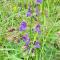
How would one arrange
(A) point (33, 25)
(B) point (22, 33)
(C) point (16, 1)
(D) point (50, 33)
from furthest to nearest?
(C) point (16, 1) → (D) point (50, 33) → (B) point (22, 33) → (A) point (33, 25)

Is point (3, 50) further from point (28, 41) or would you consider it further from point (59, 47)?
point (59, 47)

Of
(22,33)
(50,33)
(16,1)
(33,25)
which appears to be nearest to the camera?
(33,25)

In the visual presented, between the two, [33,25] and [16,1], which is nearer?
[33,25]

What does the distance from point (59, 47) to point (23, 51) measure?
261 mm

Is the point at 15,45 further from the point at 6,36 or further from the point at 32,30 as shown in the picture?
the point at 32,30

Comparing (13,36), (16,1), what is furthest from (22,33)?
(16,1)

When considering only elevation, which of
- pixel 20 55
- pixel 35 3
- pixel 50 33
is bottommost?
pixel 20 55

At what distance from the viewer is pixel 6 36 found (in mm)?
1956

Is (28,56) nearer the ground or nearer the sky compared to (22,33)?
Answer: nearer the ground

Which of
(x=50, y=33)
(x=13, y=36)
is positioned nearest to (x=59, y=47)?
(x=50, y=33)

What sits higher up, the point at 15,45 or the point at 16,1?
the point at 16,1

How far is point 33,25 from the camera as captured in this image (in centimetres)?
178

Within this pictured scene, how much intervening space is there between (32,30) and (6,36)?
8.8 inches

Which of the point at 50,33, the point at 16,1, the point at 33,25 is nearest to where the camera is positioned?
the point at 33,25
